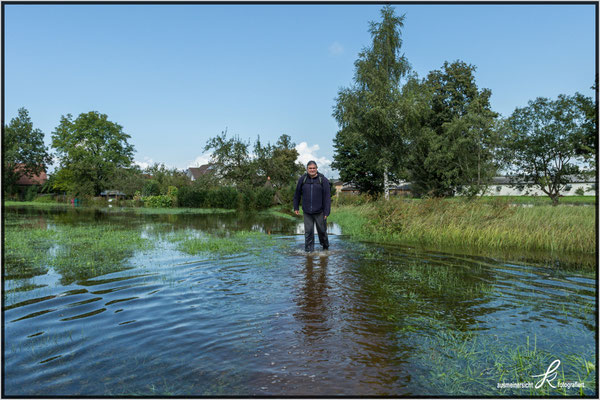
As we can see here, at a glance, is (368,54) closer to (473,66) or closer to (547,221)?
(473,66)

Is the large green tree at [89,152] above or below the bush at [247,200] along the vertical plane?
above

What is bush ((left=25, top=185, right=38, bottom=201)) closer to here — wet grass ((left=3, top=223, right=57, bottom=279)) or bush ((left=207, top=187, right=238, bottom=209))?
bush ((left=207, top=187, right=238, bottom=209))

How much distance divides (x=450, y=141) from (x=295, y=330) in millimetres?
34707

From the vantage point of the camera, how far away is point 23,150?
65312 mm

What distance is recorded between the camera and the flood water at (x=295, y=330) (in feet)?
10.4

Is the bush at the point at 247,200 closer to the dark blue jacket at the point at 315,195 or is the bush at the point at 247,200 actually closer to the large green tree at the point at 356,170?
the large green tree at the point at 356,170

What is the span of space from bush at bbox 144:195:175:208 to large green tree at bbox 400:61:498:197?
Result: 25.6 meters

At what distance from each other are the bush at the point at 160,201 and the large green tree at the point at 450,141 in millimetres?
25634

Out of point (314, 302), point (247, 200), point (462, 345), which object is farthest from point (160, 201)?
point (462, 345)

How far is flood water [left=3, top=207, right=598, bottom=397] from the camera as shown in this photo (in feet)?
10.4

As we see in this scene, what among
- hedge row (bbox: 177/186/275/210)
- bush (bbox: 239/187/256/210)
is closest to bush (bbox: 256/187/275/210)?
hedge row (bbox: 177/186/275/210)

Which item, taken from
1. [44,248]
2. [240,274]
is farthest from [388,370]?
[44,248]

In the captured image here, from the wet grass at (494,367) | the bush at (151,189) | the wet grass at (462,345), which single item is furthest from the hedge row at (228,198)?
the wet grass at (494,367)

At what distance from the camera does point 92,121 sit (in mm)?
57156
